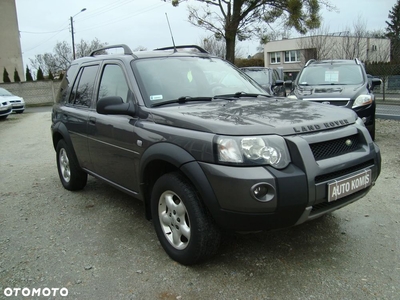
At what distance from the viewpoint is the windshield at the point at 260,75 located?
12180mm

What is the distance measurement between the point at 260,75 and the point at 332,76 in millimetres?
4296

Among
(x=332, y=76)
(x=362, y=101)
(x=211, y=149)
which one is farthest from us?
(x=332, y=76)

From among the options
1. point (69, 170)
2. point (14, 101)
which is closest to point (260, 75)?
point (69, 170)

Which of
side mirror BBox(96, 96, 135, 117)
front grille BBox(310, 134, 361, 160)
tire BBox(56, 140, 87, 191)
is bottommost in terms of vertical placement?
tire BBox(56, 140, 87, 191)

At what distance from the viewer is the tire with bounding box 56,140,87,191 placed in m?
4.90

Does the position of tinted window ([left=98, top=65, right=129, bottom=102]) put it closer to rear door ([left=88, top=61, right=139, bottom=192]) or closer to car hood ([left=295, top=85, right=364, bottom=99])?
rear door ([left=88, top=61, right=139, bottom=192])

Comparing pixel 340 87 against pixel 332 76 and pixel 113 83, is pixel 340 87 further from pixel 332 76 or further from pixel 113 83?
pixel 113 83

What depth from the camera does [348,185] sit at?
279 cm

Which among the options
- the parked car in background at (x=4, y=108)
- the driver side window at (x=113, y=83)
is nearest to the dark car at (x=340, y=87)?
the driver side window at (x=113, y=83)

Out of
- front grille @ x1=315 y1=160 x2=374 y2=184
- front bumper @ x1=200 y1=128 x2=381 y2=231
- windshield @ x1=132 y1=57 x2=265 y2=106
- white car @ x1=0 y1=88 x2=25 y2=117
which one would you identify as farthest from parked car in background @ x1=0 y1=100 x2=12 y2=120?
front grille @ x1=315 y1=160 x2=374 y2=184

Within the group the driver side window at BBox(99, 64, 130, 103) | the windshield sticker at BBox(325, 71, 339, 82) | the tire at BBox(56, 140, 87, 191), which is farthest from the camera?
the windshield sticker at BBox(325, 71, 339, 82)

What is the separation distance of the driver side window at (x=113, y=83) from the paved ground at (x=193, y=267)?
4.58 ft

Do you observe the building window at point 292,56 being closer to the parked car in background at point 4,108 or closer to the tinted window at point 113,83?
the parked car in background at point 4,108

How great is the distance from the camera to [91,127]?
4.15m
